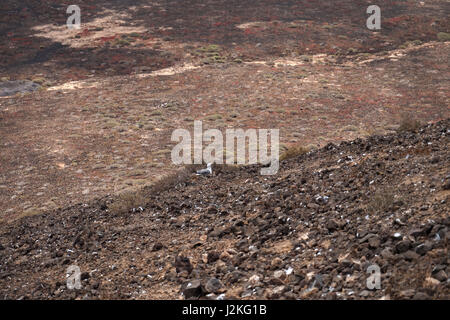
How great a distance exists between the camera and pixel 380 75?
68.3 feet

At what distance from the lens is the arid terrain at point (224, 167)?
611 cm

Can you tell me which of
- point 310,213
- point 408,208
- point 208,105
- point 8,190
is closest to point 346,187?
point 310,213

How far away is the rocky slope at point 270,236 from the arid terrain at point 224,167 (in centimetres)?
3

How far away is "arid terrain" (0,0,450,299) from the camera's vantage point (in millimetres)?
6105

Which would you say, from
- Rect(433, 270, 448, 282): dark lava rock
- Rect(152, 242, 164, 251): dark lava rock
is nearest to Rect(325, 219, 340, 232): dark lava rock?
Rect(433, 270, 448, 282): dark lava rock

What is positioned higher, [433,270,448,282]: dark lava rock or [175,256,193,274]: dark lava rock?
[433,270,448,282]: dark lava rock

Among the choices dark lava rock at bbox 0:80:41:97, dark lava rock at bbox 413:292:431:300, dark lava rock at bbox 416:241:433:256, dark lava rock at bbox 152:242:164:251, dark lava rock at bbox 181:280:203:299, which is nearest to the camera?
dark lava rock at bbox 413:292:431:300

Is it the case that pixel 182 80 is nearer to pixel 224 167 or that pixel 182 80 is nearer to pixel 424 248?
pixel 224 167

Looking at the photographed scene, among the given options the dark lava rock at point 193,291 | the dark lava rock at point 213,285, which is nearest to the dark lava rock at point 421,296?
the dark lava rock at point 213,285

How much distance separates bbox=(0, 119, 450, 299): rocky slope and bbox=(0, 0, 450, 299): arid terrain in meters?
0.03

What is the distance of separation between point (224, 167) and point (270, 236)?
453 cm

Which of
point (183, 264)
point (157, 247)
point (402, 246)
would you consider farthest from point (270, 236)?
point (402, 246)

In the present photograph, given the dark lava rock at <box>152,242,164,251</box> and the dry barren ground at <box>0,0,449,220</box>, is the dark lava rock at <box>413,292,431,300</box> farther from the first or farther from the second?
the dry barren ground at <box>0,0,449,220</box>

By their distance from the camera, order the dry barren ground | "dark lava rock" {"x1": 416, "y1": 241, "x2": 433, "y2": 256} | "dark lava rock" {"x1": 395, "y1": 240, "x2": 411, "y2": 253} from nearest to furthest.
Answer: "dark lava rock" {"x1": 416, "y1": 241, "x2": 433, "y2": 256} < "dark lava rock" {"x1": 395, "y1": 240, "x2": 411, "y2": 253} < the dry barren ground
